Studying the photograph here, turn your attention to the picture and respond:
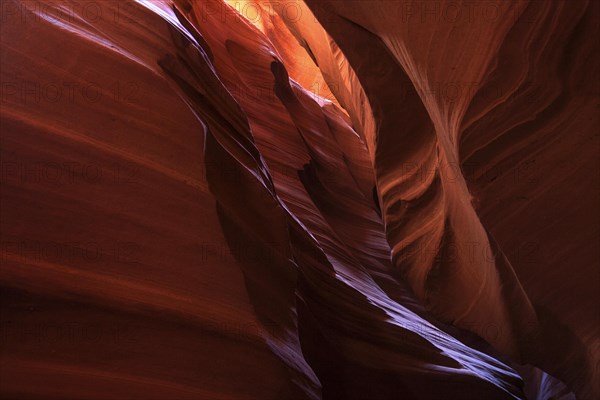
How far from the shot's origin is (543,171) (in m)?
2.56

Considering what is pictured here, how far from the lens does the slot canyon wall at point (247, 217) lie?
80.3 inches

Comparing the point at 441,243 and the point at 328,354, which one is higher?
the point at 441,243

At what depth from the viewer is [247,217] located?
2.77 meters

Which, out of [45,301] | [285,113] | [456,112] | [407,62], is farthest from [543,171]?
[285,113]

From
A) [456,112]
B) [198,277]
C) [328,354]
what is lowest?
[328,354]

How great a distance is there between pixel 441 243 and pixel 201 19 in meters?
3.33

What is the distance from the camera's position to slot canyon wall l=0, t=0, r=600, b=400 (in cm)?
204

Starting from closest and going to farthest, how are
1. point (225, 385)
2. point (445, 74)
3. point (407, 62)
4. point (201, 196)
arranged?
point (225, 385)
point (201, 196)
point (445, 74)
point (407, 62)

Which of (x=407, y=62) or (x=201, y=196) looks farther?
(x=407, y=62)

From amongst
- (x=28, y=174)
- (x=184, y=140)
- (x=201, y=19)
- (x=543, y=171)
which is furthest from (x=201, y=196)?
(x=201, y=19)

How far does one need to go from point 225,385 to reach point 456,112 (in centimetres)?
174

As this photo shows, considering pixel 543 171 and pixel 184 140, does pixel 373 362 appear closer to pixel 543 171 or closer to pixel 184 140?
pixel 543 171

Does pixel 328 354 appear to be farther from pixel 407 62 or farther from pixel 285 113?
pixel 285 113

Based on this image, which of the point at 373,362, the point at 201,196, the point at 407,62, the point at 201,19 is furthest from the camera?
the point at 201,19
